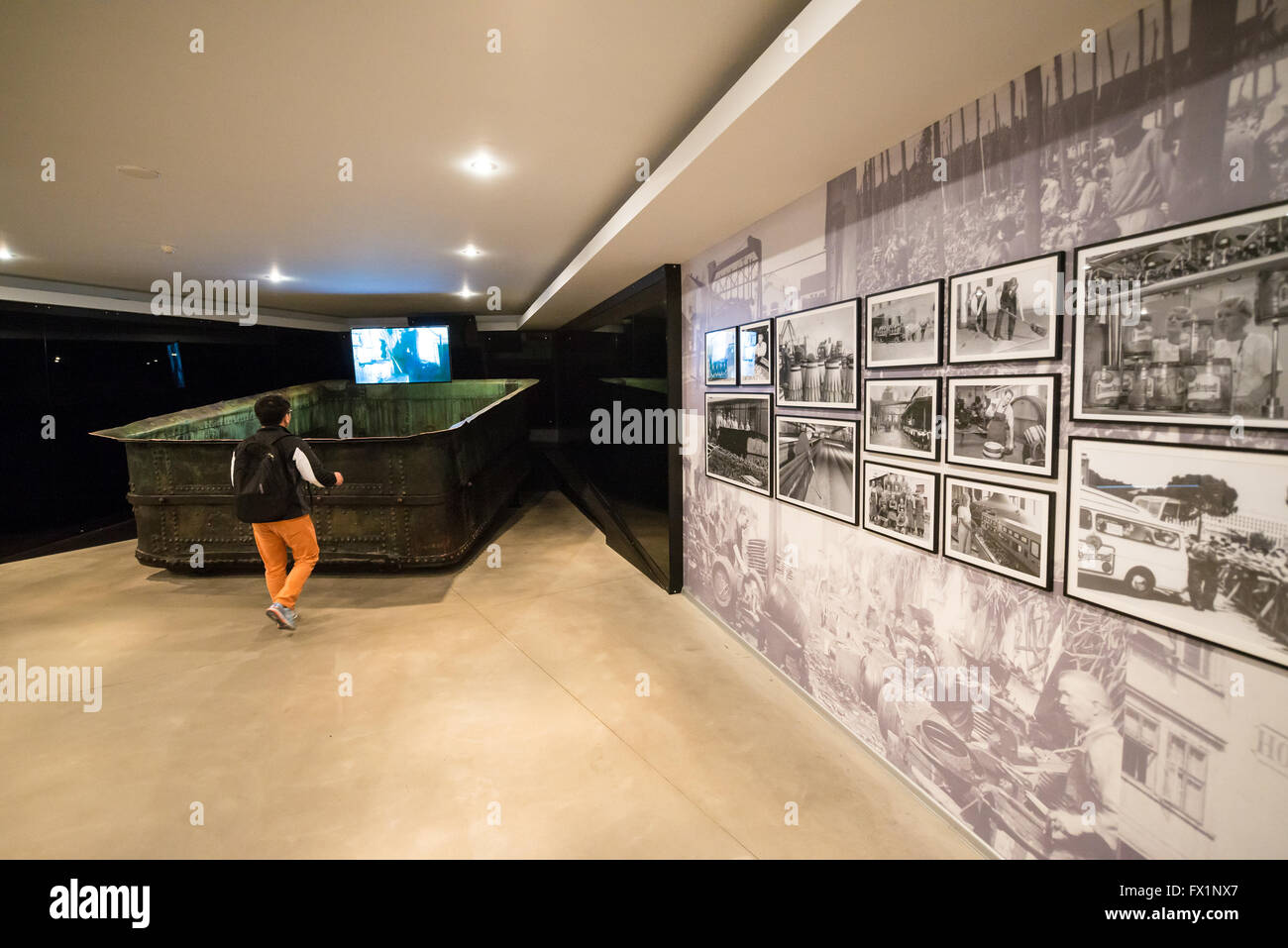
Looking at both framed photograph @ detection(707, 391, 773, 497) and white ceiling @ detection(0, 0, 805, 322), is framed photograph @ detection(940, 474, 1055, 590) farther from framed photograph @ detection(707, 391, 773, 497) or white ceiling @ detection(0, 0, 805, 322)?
white ceiling @ detection(0, 0, 805, 322)

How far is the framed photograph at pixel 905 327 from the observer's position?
2275 mm

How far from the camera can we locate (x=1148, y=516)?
5.26 feet

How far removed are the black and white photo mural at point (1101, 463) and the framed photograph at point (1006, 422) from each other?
1 cm

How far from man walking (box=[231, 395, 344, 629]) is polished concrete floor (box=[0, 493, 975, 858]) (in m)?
0.37

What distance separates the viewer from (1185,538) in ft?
5.03

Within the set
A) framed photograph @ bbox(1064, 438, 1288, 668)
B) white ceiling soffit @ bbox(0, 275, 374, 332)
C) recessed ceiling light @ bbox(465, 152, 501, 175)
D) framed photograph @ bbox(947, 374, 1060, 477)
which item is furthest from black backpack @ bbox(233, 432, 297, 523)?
framed photograph @ bbox(1064, 438, 1288, 668)

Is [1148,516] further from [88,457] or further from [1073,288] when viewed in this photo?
[88,457]

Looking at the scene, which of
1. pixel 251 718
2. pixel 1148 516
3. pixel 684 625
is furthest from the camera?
pixel 684 625

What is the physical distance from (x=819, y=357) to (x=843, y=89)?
1265 mm

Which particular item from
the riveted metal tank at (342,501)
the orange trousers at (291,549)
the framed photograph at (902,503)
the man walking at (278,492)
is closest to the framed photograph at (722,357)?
the framed photograph at (902,503)

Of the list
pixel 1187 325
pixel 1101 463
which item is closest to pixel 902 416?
pixel 1101 463
